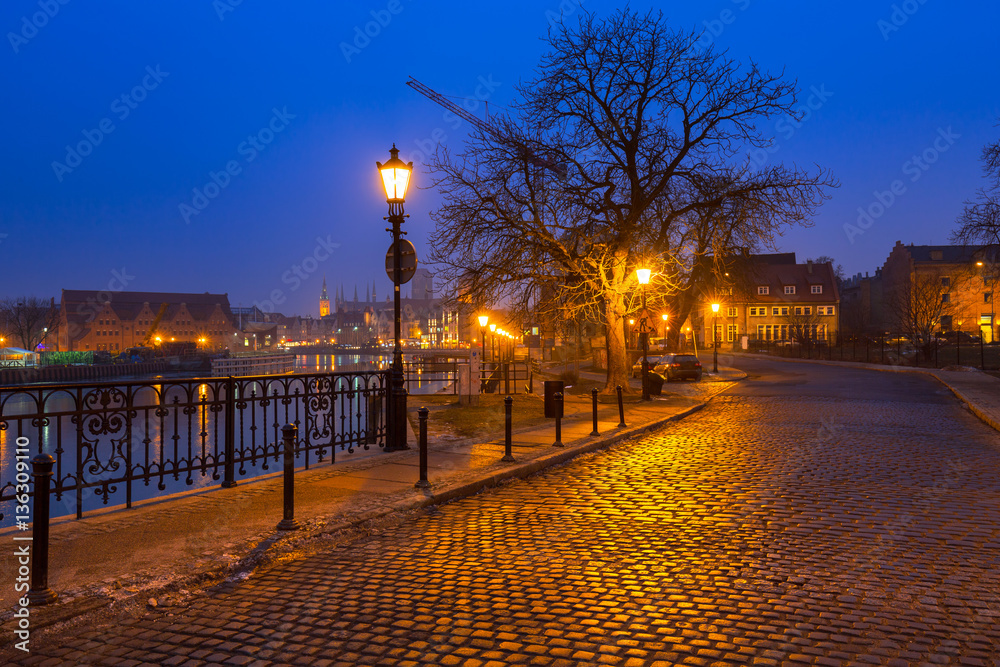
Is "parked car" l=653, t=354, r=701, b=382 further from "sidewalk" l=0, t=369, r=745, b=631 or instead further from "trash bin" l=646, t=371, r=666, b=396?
"sidewalk" l=0, t=369, r=745, b=631

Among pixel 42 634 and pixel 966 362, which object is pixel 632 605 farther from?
pixel 966 362

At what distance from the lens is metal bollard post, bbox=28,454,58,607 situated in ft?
15.5

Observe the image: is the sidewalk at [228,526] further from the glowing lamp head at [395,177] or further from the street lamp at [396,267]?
the glowing lamp head at [395,177]

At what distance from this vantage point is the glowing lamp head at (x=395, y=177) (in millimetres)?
12016

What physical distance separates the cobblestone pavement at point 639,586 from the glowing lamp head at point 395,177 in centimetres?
562

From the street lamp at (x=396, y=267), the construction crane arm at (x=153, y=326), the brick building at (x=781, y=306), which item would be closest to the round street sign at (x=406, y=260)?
the street lamp at (x=396, y=267)

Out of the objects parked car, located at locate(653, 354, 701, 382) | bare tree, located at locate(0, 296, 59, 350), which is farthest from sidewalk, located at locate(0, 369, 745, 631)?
bare tree, located at locate(0, 296, 59, 350)

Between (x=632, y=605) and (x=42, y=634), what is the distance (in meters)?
3.85

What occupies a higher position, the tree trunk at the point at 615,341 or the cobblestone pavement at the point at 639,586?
the tree trunk at the point at 615,341

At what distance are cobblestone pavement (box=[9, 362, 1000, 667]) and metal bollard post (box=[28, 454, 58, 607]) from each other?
0.50 m

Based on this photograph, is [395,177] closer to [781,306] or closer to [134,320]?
[781,306]

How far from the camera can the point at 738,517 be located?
7.44 metres

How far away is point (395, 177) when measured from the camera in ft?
39.5

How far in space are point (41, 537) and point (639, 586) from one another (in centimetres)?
434
